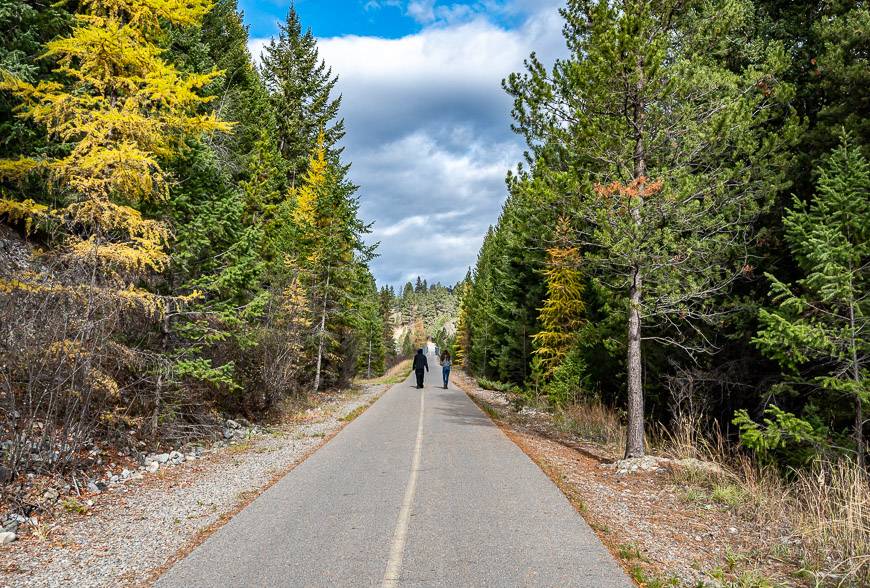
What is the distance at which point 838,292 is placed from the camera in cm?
750

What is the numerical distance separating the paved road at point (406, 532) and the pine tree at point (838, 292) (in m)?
4.75

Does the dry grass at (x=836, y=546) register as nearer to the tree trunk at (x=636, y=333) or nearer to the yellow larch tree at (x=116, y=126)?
the tree trunk at (x=636, y=333)

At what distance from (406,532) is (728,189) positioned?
9328 mm

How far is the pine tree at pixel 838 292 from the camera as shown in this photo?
24.6 ft

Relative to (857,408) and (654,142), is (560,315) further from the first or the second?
(857,408)

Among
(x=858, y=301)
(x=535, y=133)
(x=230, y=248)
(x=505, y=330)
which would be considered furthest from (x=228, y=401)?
(x=505, y=330)

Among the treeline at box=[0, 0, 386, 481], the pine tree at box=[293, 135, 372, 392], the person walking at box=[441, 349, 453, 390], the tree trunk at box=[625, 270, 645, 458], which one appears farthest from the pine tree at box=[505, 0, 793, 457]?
the person walking at box=[441, 349, 453, 390]

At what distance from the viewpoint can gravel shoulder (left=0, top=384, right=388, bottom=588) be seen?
4484 millimetres

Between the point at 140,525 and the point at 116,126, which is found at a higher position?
the point at 116,126

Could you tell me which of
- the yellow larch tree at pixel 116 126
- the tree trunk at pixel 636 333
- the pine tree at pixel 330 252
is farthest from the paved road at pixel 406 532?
the pine tree at pixel 330 252

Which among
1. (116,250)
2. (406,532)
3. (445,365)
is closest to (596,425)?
(406,532)

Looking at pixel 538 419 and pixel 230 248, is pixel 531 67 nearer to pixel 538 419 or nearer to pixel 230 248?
pixel 230 248

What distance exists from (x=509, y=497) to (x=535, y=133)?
24.7 ft

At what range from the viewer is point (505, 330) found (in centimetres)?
3275
